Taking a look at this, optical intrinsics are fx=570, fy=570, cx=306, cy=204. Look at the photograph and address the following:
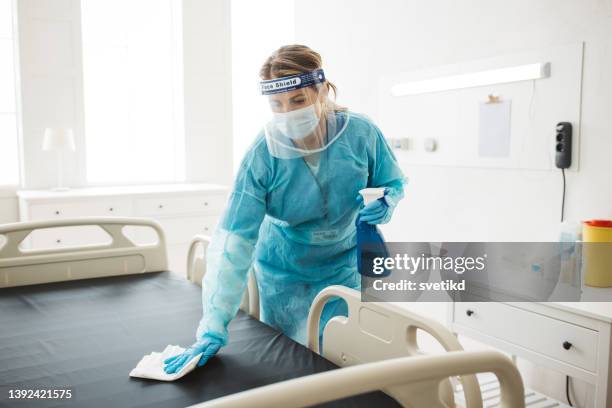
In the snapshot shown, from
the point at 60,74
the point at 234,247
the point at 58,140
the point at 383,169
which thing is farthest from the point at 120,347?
the point at 60,74

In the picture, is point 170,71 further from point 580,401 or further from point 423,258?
point 580,401

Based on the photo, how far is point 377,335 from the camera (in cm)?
140

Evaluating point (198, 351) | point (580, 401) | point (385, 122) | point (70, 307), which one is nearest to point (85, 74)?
point (385, 122)

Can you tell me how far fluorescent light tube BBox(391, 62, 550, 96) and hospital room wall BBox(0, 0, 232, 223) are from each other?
197 centimetres

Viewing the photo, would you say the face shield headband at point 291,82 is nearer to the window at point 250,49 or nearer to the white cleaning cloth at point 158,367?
the white cleaning cloth at point 158,367

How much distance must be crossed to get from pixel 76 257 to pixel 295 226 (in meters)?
1.04

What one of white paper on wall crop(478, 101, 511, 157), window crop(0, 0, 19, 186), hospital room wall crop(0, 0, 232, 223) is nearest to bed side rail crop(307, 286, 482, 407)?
white paper on wall crop(478, 101, 511, 157)

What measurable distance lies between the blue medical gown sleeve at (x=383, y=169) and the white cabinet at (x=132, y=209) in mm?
2144

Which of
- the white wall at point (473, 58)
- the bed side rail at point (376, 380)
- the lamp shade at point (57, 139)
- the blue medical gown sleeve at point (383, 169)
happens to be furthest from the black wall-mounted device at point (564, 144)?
the lamp shade at point (57, 139)

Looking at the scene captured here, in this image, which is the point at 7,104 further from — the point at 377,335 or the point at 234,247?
the point at 377,335

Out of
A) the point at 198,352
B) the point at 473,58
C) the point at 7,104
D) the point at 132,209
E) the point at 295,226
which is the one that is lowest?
the point at 198,352

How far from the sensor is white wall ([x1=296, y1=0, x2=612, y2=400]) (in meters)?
2.28

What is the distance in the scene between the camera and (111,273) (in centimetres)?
241

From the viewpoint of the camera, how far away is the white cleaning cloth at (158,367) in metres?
1.35
